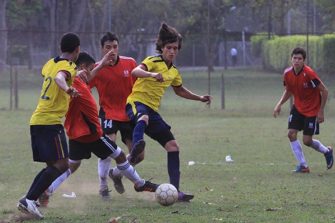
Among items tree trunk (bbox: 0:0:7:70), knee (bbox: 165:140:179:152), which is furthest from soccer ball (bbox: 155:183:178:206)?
tree trunk (bbox: 0:0:7:70)

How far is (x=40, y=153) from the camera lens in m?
7.63

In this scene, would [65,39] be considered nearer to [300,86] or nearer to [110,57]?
[110,57]

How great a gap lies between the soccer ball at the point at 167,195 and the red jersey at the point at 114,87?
1.55 metres

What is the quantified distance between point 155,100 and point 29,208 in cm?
217

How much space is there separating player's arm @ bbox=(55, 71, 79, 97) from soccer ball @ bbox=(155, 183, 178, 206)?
5.07 ft

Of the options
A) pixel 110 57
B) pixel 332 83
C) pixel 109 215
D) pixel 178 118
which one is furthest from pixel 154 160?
pixel 332 83

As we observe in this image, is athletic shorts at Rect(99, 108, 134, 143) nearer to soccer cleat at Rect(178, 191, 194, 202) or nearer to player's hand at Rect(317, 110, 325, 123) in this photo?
soccer cleat at Rect(178, 191, 194, 202)

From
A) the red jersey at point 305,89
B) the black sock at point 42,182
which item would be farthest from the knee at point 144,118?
the red jersey at point 305,89

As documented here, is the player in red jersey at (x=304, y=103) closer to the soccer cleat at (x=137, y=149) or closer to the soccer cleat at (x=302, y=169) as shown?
the soccer cleat at (x=302, y=169)

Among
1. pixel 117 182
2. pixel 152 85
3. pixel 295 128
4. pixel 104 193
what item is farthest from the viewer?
pixel 295 128

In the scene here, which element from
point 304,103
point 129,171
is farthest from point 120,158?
point 304,103

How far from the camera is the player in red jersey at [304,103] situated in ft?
39.0

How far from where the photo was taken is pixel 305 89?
12070mm

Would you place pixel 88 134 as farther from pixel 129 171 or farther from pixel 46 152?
pixel 46 152
